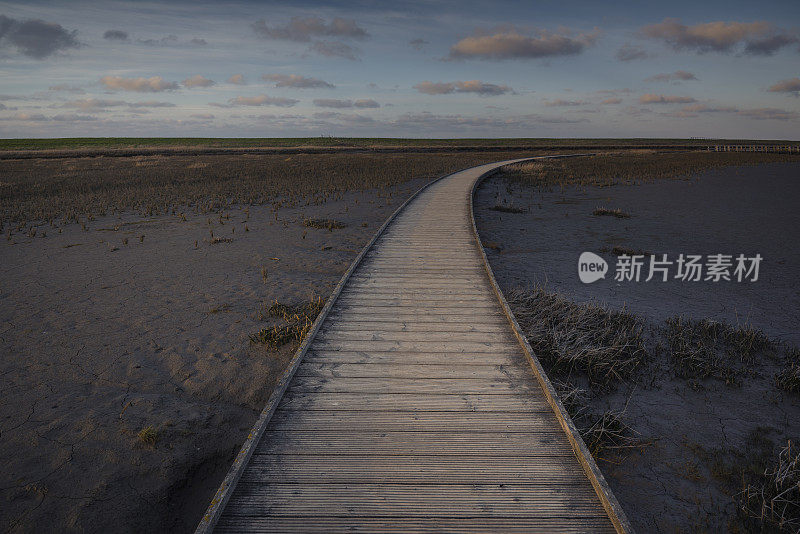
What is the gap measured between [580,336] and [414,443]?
355 centimetres

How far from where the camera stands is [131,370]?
501 centimetres

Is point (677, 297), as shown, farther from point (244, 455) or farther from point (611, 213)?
point (611, 213)

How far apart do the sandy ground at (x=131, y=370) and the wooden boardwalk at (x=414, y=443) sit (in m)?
1.05

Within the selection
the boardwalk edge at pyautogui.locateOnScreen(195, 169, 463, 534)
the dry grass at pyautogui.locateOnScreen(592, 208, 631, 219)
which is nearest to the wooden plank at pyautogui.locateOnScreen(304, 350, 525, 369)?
the boardwalk edge at pyautogui.locateOnScreen(195, 169, 463, 534)

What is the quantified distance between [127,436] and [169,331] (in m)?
2.23

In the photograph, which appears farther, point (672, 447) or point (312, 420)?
point (672, 447)

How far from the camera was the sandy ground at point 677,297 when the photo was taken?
354 cm

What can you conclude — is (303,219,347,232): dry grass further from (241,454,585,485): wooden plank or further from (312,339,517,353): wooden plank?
(241,454,585,485): wooden plank

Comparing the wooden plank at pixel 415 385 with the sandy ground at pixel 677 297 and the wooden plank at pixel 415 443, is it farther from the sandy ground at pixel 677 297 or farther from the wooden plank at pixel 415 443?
the sandy ground at pixel 677 297

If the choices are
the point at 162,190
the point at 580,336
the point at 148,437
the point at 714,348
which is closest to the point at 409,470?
the point at 148,437

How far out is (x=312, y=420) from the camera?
326 centimetres

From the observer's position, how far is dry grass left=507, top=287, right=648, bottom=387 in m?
5.09

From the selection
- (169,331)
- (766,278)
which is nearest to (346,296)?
(169,331)

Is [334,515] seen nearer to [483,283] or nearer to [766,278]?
[483,283]
